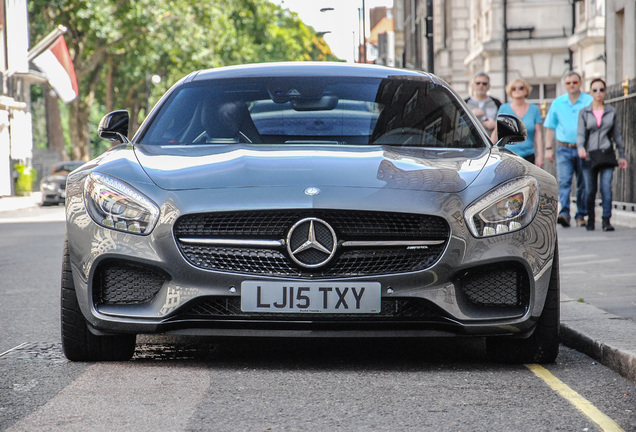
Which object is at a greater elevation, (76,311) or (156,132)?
(156,132)

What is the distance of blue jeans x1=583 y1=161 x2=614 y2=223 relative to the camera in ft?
46.6

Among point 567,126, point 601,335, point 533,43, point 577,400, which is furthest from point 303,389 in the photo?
point 533,43

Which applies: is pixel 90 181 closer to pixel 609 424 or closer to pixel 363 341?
pixel 363 341

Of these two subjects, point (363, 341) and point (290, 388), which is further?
point (363, 341)

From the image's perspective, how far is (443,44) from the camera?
4678 centimetres

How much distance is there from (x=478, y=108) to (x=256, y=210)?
6.97 m

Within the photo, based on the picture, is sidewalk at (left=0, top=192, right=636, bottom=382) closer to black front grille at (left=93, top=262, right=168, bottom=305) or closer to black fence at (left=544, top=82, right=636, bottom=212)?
black front grille at (left=93, top=262, right=168, bottom=305)

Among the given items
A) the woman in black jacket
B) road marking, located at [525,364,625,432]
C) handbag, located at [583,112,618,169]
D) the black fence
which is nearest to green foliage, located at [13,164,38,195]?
the black fence

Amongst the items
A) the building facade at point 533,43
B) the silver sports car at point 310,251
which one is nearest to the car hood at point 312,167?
the silver sports car at point 310,251

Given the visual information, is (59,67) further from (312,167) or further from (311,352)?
(312,167)

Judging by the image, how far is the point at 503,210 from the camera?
16.5 ft

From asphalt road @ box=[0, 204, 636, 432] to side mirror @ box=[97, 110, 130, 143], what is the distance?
44.8 inches

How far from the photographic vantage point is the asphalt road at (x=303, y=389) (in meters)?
4.09

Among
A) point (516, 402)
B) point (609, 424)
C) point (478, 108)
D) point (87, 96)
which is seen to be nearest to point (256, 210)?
point (516, 402)
